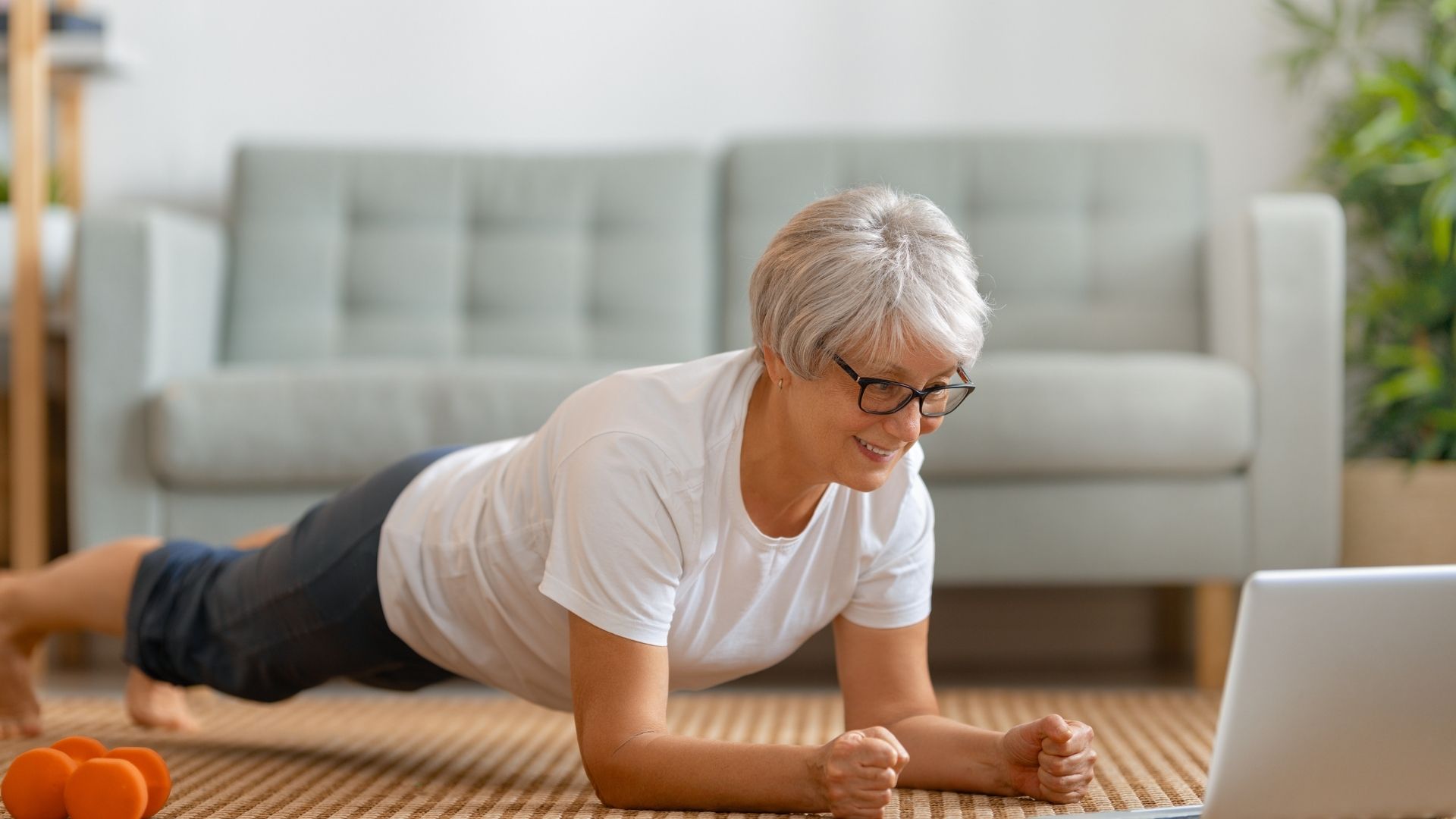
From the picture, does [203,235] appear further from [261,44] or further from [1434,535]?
[1434,535]

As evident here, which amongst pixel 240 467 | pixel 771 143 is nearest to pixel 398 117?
pixel 771 143

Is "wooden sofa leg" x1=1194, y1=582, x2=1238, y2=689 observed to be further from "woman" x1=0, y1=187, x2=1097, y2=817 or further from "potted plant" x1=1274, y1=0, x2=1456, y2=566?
"woman" x1=0, y1=187, x2=1097, y2=817

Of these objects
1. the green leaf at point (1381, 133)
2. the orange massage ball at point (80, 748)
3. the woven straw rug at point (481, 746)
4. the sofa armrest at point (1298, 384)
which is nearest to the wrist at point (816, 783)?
the woven straw rug at point (481, 746)

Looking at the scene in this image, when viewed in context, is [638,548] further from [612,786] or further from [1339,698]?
[1339,698]

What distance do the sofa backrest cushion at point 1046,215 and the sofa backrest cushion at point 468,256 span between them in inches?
4.9

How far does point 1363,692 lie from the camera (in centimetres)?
88

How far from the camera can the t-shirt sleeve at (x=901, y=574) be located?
1.28 meters

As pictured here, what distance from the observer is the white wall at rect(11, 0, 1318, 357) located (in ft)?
10.1

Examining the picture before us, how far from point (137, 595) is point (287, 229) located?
4.48 feet

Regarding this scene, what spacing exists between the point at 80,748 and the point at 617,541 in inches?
21.9

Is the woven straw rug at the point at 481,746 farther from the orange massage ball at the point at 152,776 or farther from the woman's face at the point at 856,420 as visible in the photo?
the woman's face at the point at 856,420

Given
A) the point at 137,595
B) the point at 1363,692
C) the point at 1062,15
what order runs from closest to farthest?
the point at 1363,692, the point at 137,595, the point at 1062,15

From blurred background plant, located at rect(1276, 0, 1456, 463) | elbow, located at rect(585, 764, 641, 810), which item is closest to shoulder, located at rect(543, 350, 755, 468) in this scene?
elbow, located at rect(585, 764, 641, 810)

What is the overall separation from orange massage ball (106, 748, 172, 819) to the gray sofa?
980 mm
